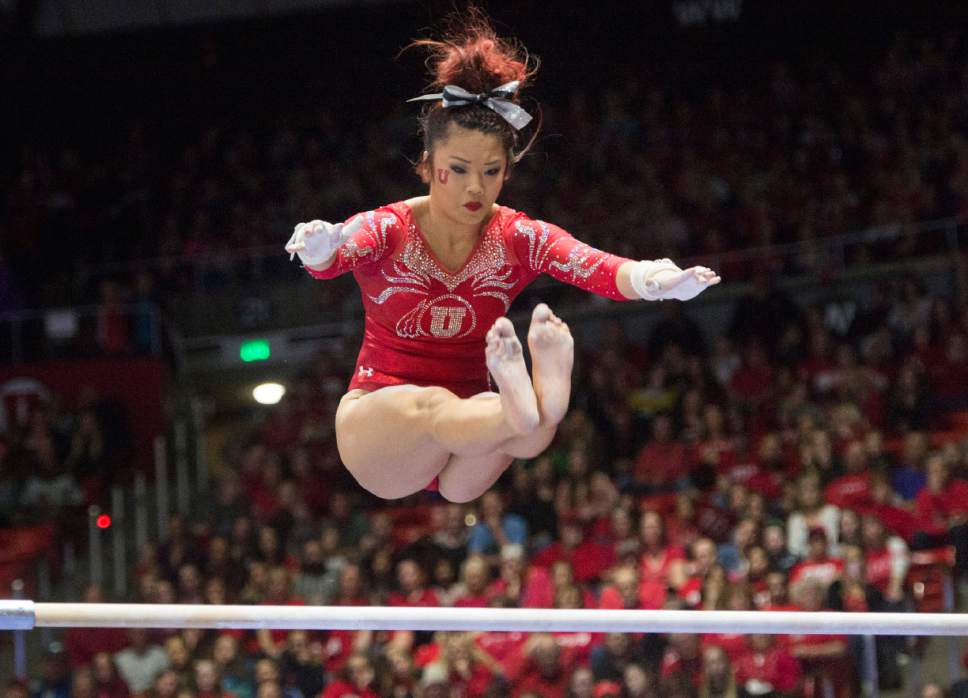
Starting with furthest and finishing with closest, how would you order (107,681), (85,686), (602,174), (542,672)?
(602,174), (107,681), (85,686), (542,672)

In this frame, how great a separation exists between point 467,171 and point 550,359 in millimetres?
738

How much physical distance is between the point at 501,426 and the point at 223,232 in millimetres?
9105

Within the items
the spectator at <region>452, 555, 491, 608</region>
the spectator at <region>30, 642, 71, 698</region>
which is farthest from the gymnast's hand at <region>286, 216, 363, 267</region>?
the spectator at <region>30, 642, 71, 698</region>

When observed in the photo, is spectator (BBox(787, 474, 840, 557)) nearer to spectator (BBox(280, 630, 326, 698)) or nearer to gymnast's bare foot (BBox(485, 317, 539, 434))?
spectator (BBox(280, 630, 326, 698))

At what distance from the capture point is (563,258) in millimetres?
4316

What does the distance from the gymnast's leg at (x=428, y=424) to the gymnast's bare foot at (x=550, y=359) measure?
51 millimetres

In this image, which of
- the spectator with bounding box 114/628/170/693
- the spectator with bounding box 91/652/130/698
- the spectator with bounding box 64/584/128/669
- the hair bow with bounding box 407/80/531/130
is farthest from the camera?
the spectator with bounding box 64/584/128/669

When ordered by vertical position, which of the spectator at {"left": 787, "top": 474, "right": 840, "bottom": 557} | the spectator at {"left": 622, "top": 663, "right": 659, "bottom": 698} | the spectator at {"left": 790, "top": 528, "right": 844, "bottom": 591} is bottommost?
the spectator at {"left": 622, "top": 663, "right": 659, "bottom": 698}

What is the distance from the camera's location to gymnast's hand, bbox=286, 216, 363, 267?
3.94m

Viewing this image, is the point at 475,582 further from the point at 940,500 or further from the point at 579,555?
the point at 940,500

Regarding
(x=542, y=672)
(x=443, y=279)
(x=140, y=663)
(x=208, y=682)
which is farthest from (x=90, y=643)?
(x=443, y=279)

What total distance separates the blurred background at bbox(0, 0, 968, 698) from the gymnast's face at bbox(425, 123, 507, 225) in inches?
17.4

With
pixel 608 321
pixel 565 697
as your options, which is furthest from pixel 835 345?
pixel 565 697

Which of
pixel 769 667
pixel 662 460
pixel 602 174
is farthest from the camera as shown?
pixel 602 174
